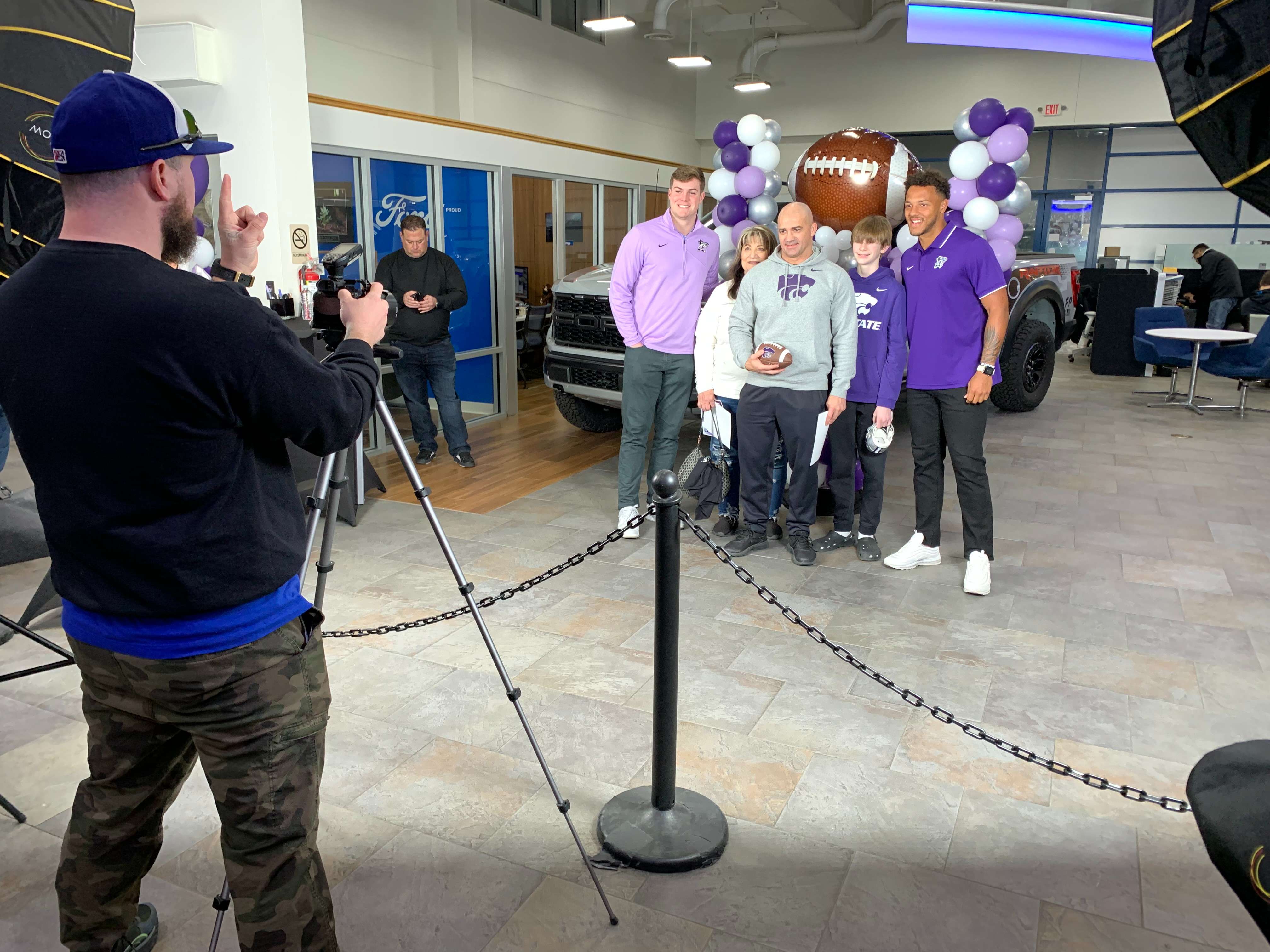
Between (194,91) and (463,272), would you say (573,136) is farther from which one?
(194,91)

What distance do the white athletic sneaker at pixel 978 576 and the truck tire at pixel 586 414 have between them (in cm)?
352

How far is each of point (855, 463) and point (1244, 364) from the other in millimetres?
6221

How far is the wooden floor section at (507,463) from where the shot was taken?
19.8 feet

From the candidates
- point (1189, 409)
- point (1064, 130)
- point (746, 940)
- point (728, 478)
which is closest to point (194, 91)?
point (728, 478)

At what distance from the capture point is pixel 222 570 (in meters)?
1.49

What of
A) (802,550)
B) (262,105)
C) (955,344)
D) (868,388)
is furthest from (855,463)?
(262,105)

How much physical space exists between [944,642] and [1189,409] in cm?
700

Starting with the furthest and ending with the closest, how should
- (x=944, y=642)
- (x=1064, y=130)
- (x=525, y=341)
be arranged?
(x=1064, y=130) → (x=525, y=341) → (x=944, y=642)

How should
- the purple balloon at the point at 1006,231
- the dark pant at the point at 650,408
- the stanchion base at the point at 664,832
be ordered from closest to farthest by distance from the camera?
1. the stanchion base at the point at 664,832
2. the dark pant at the point at 650,408
3. the purple balloon at the point at 1006,231

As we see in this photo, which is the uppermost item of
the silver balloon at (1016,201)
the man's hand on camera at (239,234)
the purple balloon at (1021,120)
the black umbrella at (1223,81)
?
the purple balloon at (1021,120)

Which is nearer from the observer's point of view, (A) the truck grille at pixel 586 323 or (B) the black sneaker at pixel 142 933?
(B) the black sneaker at pixel 142 933

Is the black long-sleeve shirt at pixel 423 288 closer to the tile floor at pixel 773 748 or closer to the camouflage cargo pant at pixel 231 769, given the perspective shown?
the tile floor at pixel 773 748

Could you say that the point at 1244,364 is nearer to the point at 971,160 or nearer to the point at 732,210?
the point at 971,160

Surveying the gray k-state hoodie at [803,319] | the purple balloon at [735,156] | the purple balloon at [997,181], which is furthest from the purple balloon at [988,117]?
the gray k-state hoodie at [803,319]
